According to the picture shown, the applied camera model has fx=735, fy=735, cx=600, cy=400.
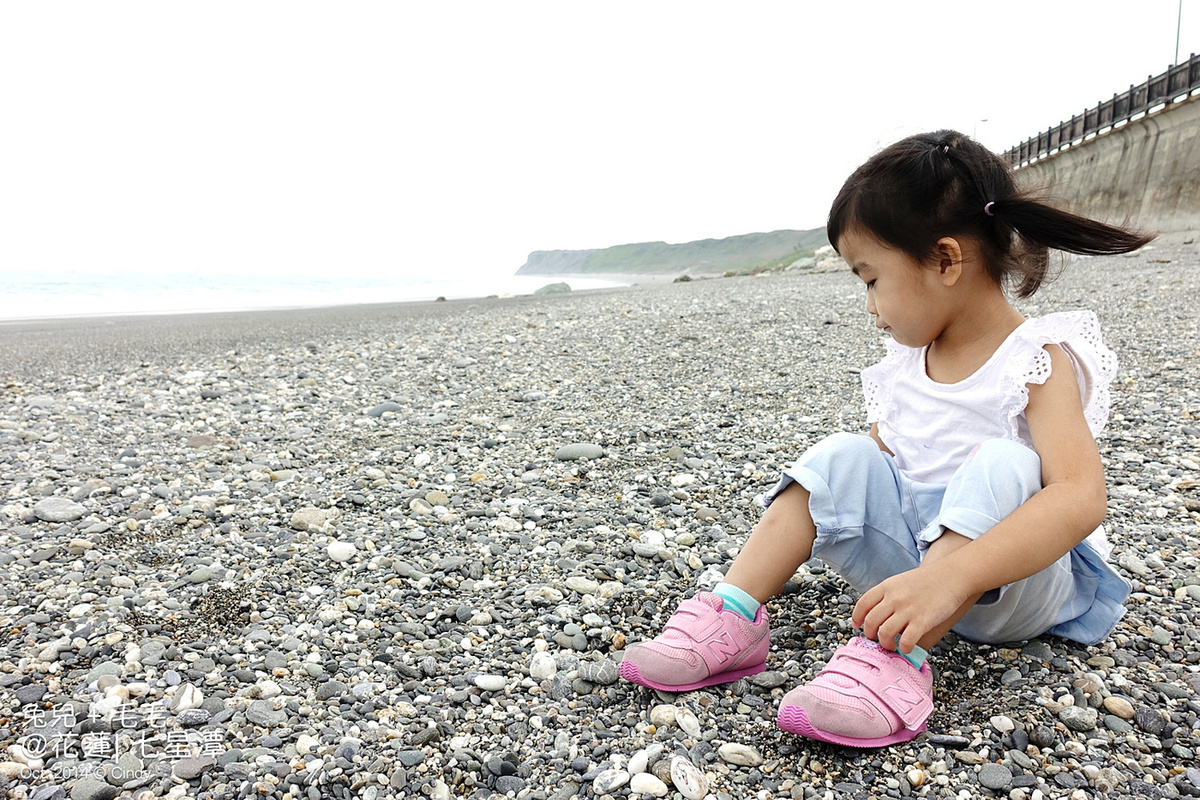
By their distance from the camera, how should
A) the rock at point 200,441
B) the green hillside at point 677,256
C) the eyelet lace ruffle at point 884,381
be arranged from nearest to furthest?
the eyelet lace ruffle at point 884,381 < the rock at point 200,441 < the green hillside at point 677,256

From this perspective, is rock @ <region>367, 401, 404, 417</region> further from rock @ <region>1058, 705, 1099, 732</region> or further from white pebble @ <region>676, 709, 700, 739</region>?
rock @ <region>1058, 705, 1099, 732</region>

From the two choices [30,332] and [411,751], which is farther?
[30,332]

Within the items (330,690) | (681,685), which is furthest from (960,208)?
(330,690)

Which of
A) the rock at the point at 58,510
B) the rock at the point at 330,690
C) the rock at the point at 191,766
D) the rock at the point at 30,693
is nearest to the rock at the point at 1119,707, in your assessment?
the rock at the point at 330,690

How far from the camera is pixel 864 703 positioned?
5.69 ft

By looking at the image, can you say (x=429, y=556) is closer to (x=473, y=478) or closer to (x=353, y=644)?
(x=353, y=644)

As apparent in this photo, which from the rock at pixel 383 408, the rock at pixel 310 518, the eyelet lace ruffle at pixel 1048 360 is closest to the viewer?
the eyelet lace ruffle at pixel 1048 360

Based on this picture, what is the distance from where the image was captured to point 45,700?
203cm

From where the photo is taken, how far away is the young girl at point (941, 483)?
5.67 ft

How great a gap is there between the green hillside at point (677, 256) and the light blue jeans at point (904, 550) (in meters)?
97.2

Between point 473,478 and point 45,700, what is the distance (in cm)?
206

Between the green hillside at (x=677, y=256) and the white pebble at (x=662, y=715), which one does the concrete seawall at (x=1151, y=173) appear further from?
the green hillside at (x=677, y=256)

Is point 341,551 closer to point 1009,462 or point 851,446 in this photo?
point 851,446

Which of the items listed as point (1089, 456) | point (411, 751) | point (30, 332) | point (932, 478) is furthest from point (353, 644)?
point (30, 332)
